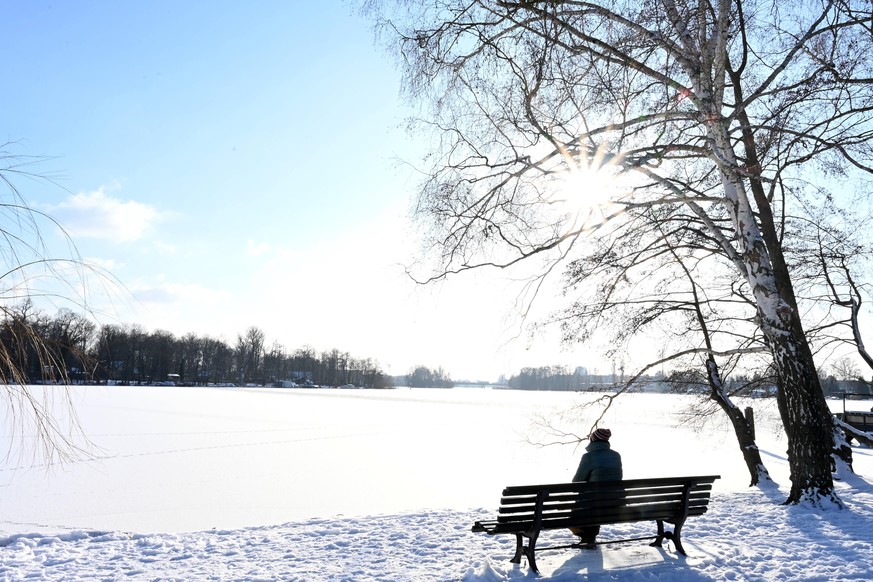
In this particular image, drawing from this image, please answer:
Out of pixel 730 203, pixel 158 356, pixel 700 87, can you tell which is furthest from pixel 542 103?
pixel 158 356

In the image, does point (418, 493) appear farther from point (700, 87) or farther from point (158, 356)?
point (158, 356)

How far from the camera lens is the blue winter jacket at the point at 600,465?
17.1ft

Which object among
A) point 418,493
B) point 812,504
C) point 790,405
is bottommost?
point 418,493

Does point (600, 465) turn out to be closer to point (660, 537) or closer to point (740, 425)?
point (660, 537)

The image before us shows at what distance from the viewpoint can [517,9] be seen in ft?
20.1

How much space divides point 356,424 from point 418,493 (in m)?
14.4

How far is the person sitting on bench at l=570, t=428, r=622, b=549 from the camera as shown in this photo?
5199mm

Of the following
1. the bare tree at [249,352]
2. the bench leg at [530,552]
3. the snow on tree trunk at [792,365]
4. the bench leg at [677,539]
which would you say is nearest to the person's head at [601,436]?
the bench leg at [677,539]

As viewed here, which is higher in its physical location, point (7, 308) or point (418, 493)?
point (7, 308)

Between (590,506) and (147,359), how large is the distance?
92947 mm

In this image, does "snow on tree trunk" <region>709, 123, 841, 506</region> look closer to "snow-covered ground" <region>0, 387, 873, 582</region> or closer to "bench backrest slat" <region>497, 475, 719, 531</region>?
"snow-covered ground" <region>0, 387, 873, 582</region>

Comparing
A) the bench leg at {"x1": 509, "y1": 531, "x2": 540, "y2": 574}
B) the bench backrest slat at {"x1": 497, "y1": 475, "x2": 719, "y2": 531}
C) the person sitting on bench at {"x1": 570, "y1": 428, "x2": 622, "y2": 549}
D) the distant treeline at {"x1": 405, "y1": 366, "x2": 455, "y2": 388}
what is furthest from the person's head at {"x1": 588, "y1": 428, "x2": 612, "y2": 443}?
the distant treeline at {"x1": 405, "y1": 366, "x2": 455, "y2": 388}

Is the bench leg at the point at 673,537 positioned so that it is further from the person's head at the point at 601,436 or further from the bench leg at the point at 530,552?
the bench leg at the point at 530,552

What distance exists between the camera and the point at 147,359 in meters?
86.5
